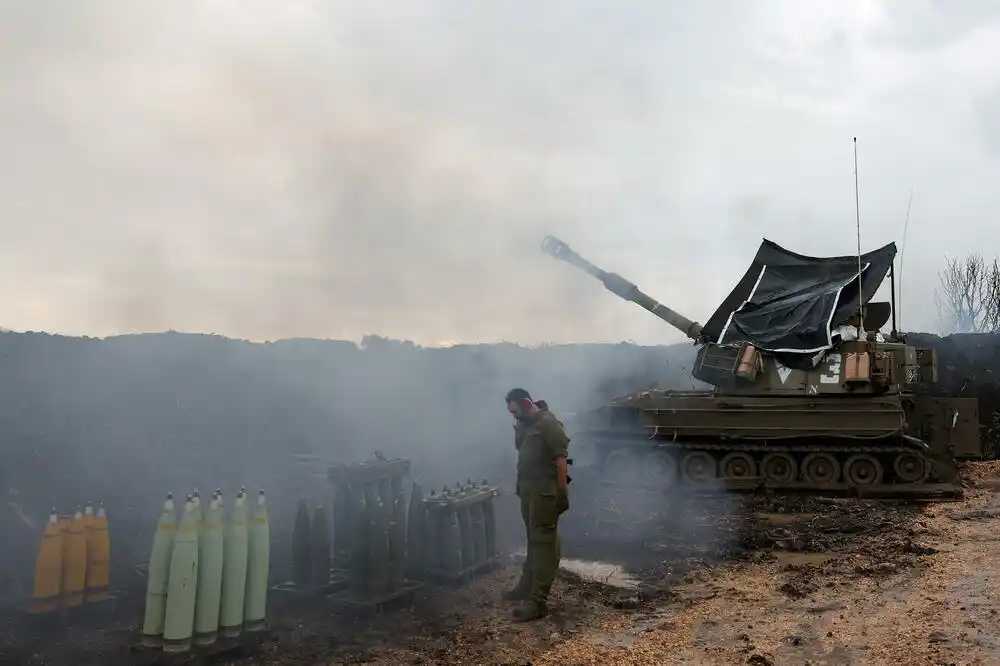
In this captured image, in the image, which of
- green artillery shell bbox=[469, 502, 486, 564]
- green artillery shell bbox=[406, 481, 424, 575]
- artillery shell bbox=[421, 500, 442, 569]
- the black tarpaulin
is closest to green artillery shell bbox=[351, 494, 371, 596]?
green artillery shell bbox=[406, 481, 424, 575]

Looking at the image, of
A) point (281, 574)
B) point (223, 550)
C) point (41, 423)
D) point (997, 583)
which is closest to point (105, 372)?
point (41, 423)

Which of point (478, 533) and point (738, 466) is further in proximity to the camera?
point (738, 466)

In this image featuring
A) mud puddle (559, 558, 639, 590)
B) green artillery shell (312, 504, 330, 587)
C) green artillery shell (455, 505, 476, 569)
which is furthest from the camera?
mud puddle (559, 558, 639, 590)

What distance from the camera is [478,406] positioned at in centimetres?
1923

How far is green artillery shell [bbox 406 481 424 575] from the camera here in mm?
6738

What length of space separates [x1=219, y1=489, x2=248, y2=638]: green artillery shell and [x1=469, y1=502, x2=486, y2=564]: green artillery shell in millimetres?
2381

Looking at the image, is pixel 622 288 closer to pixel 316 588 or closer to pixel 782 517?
pixel 782 517

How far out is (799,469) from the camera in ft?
42.2

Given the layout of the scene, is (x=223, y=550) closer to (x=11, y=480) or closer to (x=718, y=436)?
(x=11, y=480)

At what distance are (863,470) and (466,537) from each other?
8.23m

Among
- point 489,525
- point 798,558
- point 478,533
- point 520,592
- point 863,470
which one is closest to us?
point 520,592

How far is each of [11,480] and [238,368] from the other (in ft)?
24.1

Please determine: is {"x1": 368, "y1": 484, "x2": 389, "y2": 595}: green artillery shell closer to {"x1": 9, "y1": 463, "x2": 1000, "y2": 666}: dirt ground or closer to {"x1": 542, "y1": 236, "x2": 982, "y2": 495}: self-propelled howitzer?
{"x1": 9, "y1": 463, "x2": 1000, "y2": 666}: dirt ground

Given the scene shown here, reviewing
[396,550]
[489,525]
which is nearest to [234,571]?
[396,550]
